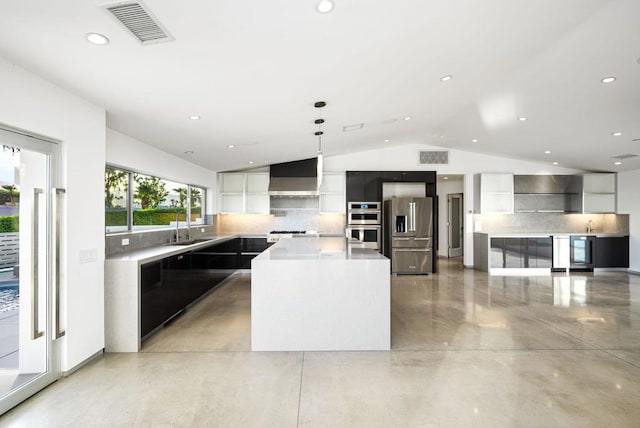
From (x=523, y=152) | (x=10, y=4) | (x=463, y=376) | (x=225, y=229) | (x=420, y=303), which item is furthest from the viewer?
(x=225, y=229)

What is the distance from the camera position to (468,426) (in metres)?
1.88

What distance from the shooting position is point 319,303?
2959 millimetres

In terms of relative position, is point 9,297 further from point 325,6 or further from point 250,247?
point 250,247

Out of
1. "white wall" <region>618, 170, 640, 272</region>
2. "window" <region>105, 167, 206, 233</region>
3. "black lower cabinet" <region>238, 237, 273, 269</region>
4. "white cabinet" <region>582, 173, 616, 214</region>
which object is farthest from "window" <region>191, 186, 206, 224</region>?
"white wall" <region>618, 170, 640, 272</region>

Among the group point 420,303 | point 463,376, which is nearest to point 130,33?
point 463,376

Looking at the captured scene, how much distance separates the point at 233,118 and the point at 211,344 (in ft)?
7.89

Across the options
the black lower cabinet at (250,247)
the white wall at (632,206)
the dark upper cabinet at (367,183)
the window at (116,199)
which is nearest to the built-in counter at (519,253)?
the white wall at (632,206)

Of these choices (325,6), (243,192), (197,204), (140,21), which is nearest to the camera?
(140,21)

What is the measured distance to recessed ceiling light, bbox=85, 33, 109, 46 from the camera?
176 centimetres

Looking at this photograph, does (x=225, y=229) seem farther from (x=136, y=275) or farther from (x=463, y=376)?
(x=463, y=376)

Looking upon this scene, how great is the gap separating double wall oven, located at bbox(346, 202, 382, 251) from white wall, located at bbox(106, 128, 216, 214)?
3.15 m

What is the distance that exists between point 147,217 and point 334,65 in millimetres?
3430

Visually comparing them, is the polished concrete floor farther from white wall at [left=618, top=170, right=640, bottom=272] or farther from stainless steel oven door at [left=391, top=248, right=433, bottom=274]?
white wall at [left=618, top=170, right=640, bottom=272]

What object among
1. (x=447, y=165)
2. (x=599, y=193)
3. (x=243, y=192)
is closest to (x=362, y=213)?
(x=447, y=165)
